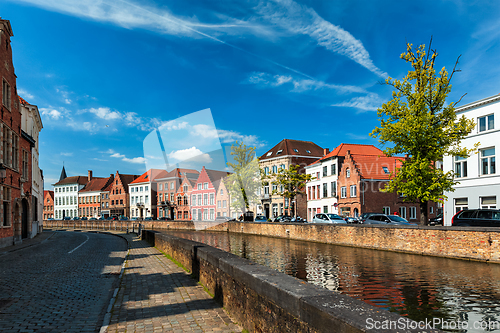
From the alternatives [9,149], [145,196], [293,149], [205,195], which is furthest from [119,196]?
[9,149]

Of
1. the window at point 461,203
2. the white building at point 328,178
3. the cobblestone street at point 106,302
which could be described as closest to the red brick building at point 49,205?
the white building at point 328,178

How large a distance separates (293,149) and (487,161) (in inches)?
1617

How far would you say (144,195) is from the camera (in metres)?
93.2

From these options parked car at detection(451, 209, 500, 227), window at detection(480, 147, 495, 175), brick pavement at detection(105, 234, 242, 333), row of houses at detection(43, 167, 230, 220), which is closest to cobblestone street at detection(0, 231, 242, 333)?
brick pavement at detection(105, 234, 242, 333)

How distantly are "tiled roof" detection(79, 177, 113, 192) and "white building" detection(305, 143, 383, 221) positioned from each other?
68353 millimetres

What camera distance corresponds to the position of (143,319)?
5918mm

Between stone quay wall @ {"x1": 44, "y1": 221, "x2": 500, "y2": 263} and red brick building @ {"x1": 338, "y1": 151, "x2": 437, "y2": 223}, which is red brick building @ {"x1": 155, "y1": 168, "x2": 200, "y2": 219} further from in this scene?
stone quay wall @ {"x1": 44, "y1": 221, "x2": 500, "y2": 263}

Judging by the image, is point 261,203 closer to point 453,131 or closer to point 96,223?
point 96,223

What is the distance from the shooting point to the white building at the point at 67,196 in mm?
106312

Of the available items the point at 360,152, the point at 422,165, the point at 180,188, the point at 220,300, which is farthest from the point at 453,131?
the point at 180,188

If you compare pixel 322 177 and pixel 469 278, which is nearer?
pixel 469 278

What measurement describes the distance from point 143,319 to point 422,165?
21.7 meters

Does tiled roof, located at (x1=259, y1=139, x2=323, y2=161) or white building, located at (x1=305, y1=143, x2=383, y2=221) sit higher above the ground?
tiled roof, located at (x1=259, y1=139, x2=323, y2=161)

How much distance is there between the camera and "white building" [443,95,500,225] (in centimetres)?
2681
